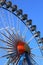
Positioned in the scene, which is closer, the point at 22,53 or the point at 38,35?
the point at 22,53

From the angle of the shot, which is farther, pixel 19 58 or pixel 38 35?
pixel 38 35

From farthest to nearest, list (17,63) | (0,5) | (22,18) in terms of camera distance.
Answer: (22,18), (0,5), (17,63)

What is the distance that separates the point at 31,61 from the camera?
23.2 m

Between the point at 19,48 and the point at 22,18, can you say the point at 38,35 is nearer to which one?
the point at 22,18

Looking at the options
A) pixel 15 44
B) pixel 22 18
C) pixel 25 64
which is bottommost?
pixel 25 64

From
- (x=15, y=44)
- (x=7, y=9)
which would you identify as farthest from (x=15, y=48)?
(x=7, y=9)

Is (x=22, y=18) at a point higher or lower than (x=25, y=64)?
higher

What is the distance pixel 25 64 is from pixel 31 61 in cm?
103

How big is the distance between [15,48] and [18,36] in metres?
1.18

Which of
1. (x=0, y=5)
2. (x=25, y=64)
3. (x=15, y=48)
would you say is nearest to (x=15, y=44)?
(x=15, y=48)

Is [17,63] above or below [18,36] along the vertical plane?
below

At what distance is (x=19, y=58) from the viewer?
22516 millimetres

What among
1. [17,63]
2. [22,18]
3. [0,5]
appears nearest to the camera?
[17,63]

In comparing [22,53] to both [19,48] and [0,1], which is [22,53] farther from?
[0,1]
